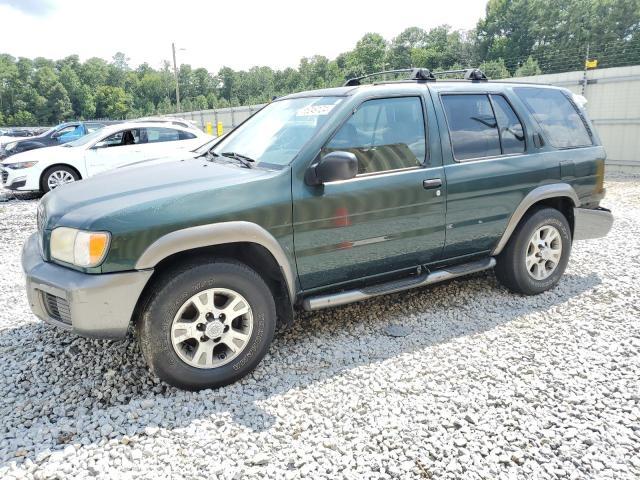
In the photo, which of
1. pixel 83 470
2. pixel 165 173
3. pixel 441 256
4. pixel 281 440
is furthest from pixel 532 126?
pixel 83 470

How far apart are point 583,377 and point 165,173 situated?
314cm

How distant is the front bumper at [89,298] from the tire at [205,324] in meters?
0.14

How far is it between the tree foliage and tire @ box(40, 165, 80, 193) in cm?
4141

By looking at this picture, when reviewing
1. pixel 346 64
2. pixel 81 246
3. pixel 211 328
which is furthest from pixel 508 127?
pixel 346 64

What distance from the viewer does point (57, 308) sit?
9.42 feet

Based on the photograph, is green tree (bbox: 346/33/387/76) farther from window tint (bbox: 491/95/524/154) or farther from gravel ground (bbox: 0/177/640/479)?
gravel ground (bbox: 0/177/640/479)

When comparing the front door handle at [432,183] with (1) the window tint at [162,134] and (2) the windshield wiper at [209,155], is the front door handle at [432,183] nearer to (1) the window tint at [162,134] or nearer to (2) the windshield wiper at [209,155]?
(2) the windshield wiper at [209,155]

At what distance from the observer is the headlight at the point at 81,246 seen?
109 inches

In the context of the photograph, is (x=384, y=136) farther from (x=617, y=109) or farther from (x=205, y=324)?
(x=617, y=109)

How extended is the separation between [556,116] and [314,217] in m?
2.80

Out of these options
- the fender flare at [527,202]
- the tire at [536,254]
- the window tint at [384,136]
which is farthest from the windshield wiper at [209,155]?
the tire at [536,254]

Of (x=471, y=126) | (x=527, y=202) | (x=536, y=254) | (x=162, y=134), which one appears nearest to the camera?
(x=471, y=126)

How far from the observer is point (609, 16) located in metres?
63.8

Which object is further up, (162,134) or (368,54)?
(368,54)
